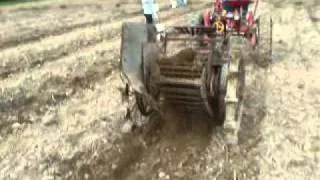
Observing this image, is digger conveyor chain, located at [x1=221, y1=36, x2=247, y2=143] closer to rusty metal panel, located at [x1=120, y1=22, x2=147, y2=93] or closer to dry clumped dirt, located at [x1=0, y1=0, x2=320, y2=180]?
dry clumped dirt, located at [x1=0, y1=0, x2=320, y2=180]

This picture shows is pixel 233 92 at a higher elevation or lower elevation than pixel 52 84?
higher

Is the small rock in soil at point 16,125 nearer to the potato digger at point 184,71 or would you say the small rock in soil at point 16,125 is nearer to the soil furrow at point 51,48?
the potato digger at point 184,71

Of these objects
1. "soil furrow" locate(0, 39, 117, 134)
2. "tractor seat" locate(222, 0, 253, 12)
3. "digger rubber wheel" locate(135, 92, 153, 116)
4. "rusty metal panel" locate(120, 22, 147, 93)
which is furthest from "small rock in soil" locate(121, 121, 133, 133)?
"tractor seat" locate(222, 0, 253, 12)

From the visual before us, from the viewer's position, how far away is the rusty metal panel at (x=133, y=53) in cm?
574

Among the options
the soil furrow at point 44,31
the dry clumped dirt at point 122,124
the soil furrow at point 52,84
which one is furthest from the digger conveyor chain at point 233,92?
the soil furrow at point 44,31

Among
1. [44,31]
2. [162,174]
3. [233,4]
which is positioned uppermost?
[233,4]

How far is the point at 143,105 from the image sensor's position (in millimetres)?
6270

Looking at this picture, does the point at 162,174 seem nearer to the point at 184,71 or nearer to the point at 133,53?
the point at 184,71

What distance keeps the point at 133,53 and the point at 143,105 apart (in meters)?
0.69

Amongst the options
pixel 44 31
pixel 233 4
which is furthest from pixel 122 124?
pixel 44 31

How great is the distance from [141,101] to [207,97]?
85 centimetres

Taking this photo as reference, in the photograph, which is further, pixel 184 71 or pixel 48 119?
pixel 48 119

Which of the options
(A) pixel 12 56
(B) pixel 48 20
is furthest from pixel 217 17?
(B) pixel 48 20

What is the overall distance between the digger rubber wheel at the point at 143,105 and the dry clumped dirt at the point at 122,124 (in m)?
0.13
